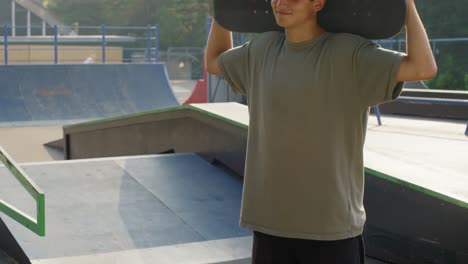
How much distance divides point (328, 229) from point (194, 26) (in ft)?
142

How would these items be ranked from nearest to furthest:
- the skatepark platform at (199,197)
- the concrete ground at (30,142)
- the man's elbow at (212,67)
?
the man's elbow at (212,67) → the skatepark platform at (199,197) → the concrete ground at (30,142)

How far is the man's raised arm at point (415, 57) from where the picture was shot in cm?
177

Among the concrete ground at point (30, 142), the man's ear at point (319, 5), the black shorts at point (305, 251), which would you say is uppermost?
the man's ear at point (319, 5)

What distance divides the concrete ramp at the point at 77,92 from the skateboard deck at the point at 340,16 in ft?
43.8

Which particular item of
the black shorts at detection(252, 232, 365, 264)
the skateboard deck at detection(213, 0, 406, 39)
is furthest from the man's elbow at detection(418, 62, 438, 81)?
the black shorts at detection(252, 232, 365, 264)

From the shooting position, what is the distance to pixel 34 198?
3.22m

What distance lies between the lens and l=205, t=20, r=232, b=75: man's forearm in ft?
7.32

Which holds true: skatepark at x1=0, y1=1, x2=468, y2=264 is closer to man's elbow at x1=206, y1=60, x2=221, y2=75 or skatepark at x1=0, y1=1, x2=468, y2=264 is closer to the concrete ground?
the concrete ground

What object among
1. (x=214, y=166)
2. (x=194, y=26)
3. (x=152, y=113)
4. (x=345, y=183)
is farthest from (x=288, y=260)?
(x=194, y=26)

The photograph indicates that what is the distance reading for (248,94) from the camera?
2092mm

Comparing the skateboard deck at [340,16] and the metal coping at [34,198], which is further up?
the skateboard deck at [340,16]

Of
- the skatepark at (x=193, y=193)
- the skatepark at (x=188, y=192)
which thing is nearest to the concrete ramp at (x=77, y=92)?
the skatepark at (x=188, y=192)

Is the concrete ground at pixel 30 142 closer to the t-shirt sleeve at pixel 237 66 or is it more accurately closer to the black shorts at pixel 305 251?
the t-shirt sleeve at pixel 237 66

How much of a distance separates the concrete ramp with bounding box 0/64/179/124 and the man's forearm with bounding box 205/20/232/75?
1327 cm
